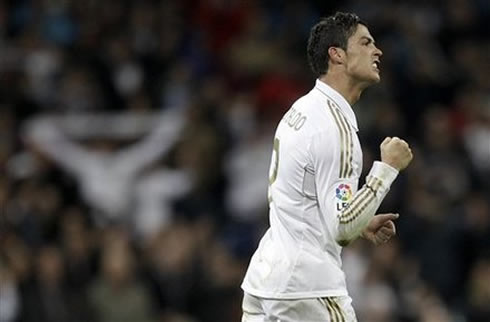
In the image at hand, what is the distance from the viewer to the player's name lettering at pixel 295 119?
6973mm

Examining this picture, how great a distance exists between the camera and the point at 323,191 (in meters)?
6.82

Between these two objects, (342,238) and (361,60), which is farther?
(361,60)

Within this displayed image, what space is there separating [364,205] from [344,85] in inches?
25.5

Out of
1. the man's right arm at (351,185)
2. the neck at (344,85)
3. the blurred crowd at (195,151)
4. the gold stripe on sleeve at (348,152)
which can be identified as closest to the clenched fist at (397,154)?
the man's right arm at (351,185)

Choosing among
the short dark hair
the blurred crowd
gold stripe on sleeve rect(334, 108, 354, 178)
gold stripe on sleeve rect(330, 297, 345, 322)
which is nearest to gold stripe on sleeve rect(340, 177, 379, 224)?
gold stripe on sleeve rect(334, 108, 354, 178)

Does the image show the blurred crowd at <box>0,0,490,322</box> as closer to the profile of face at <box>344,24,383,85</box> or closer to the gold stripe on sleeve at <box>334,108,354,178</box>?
the profile of face at <box>344,24,383,85</box>

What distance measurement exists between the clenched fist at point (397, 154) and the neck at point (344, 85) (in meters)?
0.32

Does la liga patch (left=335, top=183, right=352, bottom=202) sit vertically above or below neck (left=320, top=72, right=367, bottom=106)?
below

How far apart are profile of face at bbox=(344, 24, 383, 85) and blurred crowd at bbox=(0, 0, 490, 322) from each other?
5366 millimetres

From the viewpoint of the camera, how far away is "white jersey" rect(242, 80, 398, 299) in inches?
268

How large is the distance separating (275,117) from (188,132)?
839mm

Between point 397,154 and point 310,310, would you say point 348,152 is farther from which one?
point 310,310

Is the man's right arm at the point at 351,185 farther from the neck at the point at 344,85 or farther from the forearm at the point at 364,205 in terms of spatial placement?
the neck at the point at 344,85

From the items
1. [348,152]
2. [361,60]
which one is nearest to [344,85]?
[361,60]
